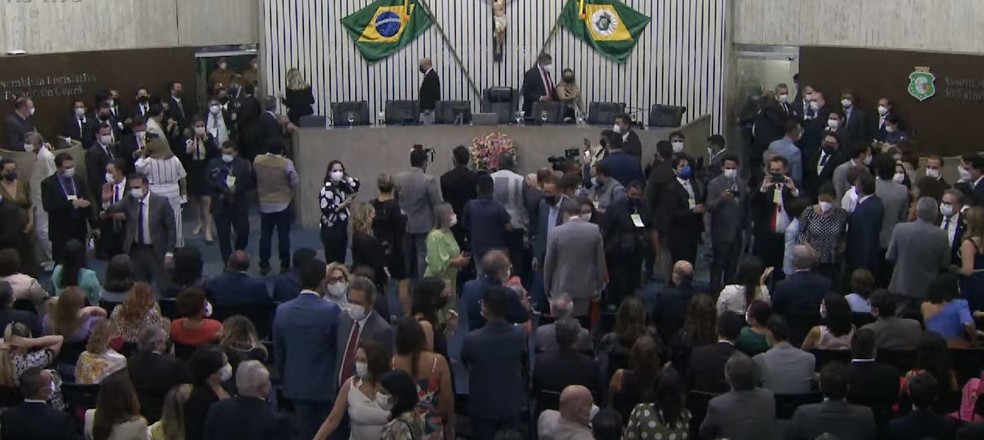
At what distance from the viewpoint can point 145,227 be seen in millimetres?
14031

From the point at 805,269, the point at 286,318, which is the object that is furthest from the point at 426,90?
the point at 286,318

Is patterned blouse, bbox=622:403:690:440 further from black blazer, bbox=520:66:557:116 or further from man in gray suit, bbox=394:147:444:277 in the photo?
black blazer, bbox=520:66:557:116

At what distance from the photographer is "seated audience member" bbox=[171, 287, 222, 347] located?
389 inches

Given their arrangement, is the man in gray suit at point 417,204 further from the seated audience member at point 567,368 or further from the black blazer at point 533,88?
the black blazer at point 533,88

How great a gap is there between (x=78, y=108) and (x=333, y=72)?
5.20 meters

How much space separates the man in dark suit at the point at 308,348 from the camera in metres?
9.40

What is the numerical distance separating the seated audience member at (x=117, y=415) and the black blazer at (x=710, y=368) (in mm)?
3406

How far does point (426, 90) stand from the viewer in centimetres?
2120

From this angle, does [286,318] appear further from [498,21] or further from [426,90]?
[498,21]

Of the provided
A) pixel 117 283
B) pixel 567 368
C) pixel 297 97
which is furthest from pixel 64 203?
pixel 567 368

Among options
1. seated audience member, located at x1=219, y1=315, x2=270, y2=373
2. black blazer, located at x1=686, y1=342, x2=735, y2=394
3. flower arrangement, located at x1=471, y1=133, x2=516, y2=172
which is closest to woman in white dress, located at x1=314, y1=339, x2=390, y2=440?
seated audience member, located at x1=219, y1=315, x2=270, y2=373

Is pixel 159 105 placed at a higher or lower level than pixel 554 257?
higher

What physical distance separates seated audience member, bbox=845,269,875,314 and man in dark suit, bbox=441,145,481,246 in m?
5.01

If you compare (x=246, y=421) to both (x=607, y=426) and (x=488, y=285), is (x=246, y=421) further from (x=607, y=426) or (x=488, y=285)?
(x=488, y=285)
